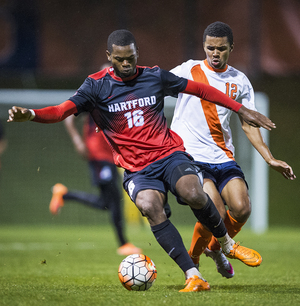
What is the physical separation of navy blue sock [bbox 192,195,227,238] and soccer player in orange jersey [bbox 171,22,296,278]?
0.35m

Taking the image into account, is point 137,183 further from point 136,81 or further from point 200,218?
point 136,81

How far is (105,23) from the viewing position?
1195 centimetres

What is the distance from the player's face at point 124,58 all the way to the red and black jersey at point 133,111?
0.13 meters

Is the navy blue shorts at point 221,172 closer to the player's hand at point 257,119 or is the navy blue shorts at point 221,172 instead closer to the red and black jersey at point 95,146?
the player's hand at point 257,119

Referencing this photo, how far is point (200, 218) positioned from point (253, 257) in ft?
1.99

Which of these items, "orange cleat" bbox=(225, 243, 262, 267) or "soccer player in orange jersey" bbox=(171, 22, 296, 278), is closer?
"orange cleat" bbox=(225, 243, 262, 267)

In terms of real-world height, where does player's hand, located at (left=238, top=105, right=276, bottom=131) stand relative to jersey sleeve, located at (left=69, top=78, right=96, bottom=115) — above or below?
below

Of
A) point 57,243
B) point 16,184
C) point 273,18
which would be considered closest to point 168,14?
point 273,18

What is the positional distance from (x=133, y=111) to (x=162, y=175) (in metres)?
0.55

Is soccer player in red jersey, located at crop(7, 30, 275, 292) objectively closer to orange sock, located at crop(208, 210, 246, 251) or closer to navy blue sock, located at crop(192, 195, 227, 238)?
navy blue sock, located at crop(192, 195, 227, 238)

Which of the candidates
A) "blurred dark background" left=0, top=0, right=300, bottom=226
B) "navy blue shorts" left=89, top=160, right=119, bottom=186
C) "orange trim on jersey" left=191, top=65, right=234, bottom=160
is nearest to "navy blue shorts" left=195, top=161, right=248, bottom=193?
"orange trim on jersey" left=191, top=65, right=234, bottom=160

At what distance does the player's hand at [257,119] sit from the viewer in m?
3.92

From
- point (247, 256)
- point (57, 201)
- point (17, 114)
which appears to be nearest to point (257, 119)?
point (247, 256)

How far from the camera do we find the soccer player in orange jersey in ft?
14.9
